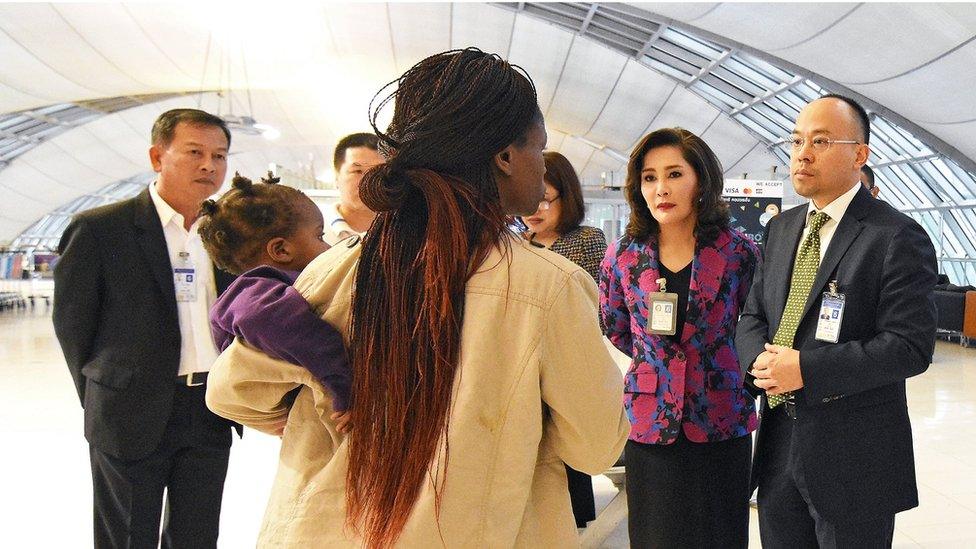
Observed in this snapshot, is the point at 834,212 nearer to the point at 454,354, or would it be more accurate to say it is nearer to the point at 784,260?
the point at 784,260

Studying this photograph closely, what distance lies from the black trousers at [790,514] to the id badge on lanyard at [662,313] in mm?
430

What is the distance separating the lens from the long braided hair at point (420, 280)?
1.02 meters

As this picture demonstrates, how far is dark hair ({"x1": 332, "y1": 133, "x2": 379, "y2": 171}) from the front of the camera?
10.6 ft

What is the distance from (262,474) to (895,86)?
12436 mm

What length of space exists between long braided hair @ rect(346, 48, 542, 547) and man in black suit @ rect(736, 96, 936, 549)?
4.26 feet

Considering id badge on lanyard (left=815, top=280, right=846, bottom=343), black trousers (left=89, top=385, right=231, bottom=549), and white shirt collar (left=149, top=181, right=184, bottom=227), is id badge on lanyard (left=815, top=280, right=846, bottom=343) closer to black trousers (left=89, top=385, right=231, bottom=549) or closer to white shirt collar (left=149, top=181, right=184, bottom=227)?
black trousers (left=89, top=385, right=231, bottom=549)

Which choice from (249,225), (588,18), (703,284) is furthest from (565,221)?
(588,18)

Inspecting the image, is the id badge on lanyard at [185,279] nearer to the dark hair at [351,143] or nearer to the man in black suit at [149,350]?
the man in black suit at [149,350]

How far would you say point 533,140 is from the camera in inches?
44.0

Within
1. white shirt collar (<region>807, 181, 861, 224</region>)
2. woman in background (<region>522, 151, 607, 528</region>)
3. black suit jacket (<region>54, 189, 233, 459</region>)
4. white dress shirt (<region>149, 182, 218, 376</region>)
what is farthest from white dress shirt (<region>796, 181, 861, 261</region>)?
black suit jacket (<region>54, 189, 233, 459</region>)

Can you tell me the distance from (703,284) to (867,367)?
1.84 ft

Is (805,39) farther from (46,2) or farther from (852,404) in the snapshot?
(46,2)

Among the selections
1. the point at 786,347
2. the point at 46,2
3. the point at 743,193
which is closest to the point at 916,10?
the point at 743,193

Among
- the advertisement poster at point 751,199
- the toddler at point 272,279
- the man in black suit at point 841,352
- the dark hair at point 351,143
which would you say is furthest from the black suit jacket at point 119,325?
the advertisement poster at point 751,199
